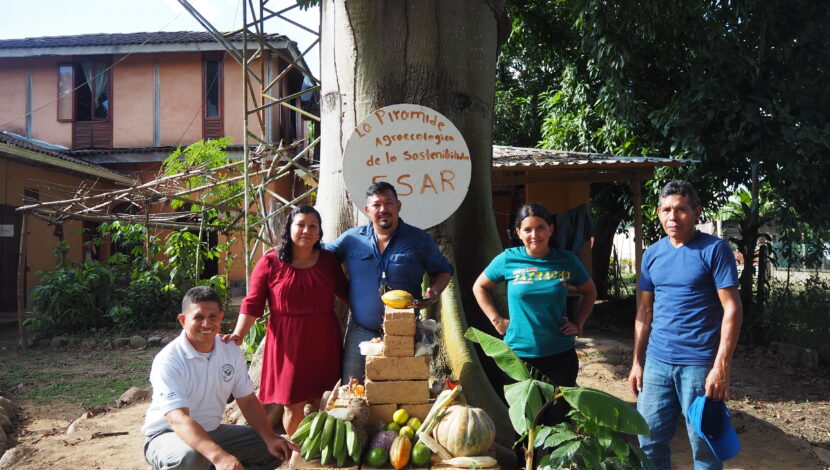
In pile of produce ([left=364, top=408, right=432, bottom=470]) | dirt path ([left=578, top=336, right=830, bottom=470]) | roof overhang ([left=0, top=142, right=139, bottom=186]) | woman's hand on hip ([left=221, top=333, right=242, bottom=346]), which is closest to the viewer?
pile of produce ([left=364, top=408, right=432, bottom=470])

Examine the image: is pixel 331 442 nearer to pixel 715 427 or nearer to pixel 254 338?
pixel 715 427

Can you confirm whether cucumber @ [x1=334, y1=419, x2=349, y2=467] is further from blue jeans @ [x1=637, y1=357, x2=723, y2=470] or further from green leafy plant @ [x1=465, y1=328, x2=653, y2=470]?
blue jeans @ [x1=637, y1=357, x2=723, y2=470]

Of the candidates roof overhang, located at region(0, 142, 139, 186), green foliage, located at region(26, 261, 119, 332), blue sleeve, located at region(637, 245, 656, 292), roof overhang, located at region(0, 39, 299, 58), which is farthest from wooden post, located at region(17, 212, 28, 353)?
blue sleeve, located at region(637, 245, 656, 292)

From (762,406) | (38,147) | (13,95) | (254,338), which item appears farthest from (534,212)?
(13,95)

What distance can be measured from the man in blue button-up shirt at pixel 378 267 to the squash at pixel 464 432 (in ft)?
2.17

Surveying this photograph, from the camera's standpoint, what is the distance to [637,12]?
815 cm

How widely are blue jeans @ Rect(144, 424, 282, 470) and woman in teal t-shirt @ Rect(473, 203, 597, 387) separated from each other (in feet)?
4.62

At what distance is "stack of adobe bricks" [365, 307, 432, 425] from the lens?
2.86 metres

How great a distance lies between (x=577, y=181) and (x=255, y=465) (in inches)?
288

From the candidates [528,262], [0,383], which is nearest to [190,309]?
[528,262]

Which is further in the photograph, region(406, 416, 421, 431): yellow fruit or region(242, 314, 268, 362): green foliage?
region(242, 314, 268, 362): green foliage

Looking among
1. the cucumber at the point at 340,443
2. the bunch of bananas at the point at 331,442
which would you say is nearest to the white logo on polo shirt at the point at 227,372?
the bunch of bananas at the point at 331,442

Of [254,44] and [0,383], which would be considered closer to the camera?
[0,383]

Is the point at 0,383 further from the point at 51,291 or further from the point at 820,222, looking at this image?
the point at 820,222
